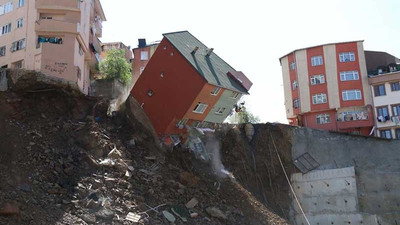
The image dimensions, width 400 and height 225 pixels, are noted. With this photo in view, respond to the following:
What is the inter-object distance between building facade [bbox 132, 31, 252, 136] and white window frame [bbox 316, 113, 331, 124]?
19870mm

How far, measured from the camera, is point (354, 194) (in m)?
35.1

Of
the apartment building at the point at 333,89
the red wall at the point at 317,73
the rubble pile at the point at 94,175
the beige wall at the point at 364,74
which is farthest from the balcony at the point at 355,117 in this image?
the rubble pile at the point at 94,175

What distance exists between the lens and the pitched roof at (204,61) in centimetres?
3228

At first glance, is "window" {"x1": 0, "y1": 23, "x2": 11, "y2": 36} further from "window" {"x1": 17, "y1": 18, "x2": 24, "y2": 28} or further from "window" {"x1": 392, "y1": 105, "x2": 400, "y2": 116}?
"window" {"x1": 392, "y1": 105, "x2": 400, "y2": 116}

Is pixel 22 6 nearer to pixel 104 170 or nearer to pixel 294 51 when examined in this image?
pixel 104 170

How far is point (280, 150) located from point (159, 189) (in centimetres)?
1584

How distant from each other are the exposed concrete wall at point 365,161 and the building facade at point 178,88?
32.9 ft

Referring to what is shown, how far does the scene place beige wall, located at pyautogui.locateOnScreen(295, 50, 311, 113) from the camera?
A: 167ft

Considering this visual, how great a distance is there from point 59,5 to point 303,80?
29.7 m

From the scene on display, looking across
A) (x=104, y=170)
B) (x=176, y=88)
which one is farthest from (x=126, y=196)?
(x=176, y=88)

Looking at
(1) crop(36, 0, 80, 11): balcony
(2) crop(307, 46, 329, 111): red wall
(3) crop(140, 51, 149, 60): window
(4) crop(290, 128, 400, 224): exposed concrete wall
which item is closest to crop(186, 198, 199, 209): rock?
(4) crop(290, 128, 400, 224): exposed concrete wall

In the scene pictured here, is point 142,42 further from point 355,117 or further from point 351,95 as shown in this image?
point 355,117

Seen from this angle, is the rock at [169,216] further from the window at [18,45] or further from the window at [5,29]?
the window at [5,29]

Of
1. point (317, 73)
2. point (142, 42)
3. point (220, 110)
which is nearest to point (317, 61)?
point (317, 73)
